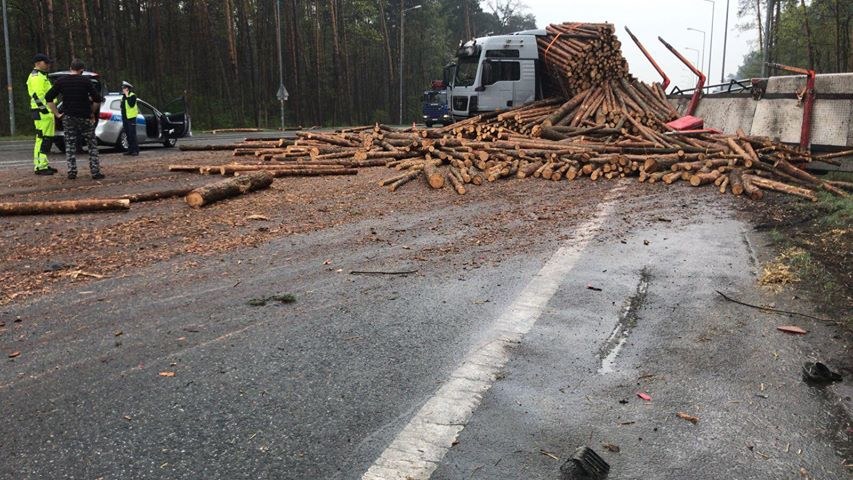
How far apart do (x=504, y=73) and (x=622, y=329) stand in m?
16.7

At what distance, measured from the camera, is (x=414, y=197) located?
34.5 ft

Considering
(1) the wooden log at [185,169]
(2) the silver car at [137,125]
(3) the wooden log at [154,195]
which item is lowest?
(3) the wooden log at [154,195]

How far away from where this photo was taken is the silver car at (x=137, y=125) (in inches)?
692

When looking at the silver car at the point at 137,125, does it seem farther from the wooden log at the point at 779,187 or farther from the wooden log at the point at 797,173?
the wooden log at the point at 797,173

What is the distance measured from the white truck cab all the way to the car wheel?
10.5 metres

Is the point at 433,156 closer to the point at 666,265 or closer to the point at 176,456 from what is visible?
the point at 666,265

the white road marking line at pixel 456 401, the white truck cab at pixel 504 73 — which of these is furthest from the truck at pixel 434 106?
the white road marking line at pixel 456 401

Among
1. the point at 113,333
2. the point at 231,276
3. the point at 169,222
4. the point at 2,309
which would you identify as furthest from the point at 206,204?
the point at 113,333

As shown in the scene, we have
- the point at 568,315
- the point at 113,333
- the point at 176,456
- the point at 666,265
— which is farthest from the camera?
the point at 666,265

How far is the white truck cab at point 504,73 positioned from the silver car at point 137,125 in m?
9.48

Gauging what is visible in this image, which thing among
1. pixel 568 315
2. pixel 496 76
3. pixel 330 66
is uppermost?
pixel 330 66

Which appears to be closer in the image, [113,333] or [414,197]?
[113,333]

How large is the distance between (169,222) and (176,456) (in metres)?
5.93

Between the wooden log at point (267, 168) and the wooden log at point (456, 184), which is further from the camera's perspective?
the wooden log at point (267, 168)
